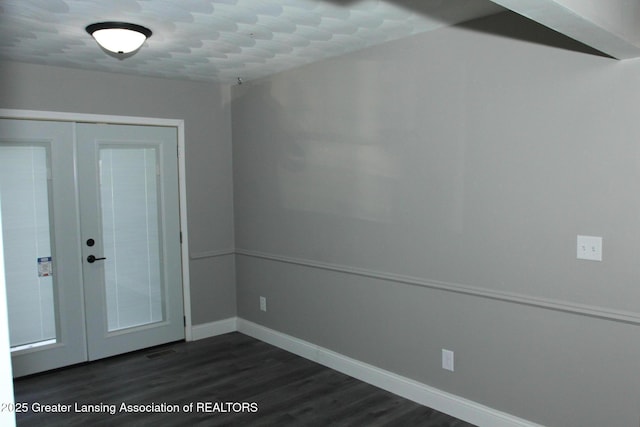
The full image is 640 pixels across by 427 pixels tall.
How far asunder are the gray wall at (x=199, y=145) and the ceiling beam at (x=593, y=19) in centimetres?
360

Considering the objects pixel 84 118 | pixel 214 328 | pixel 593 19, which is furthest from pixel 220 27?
pixel 214 328

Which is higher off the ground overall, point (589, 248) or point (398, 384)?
point (589, 248)

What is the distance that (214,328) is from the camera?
16.4 ft

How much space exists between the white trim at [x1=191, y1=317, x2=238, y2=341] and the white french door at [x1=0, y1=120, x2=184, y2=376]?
0.15m

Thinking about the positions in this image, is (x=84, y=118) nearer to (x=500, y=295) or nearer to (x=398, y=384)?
(x=398, y=384)

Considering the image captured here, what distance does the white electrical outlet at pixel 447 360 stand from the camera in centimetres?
320

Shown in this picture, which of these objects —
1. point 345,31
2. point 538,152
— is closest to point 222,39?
point 345,31

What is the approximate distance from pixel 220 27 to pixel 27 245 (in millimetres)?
2437

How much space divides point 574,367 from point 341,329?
1.80 metres

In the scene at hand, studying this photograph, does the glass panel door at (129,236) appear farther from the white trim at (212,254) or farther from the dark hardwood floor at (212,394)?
the dark hardwood floor at (212,394)

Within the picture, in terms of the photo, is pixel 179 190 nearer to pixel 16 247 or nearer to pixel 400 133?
pixel 16 247

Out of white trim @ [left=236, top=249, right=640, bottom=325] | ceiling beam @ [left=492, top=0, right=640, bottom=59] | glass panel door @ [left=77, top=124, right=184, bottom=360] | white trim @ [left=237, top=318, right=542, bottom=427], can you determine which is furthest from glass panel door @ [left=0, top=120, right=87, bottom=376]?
ceiling beam @ [left=492, top=0, right=640, bottom=59]

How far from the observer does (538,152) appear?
273cm

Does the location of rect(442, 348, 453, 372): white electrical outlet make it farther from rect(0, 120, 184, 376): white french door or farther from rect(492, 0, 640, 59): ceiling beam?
rect(0, 120, 184, 376): white french door
